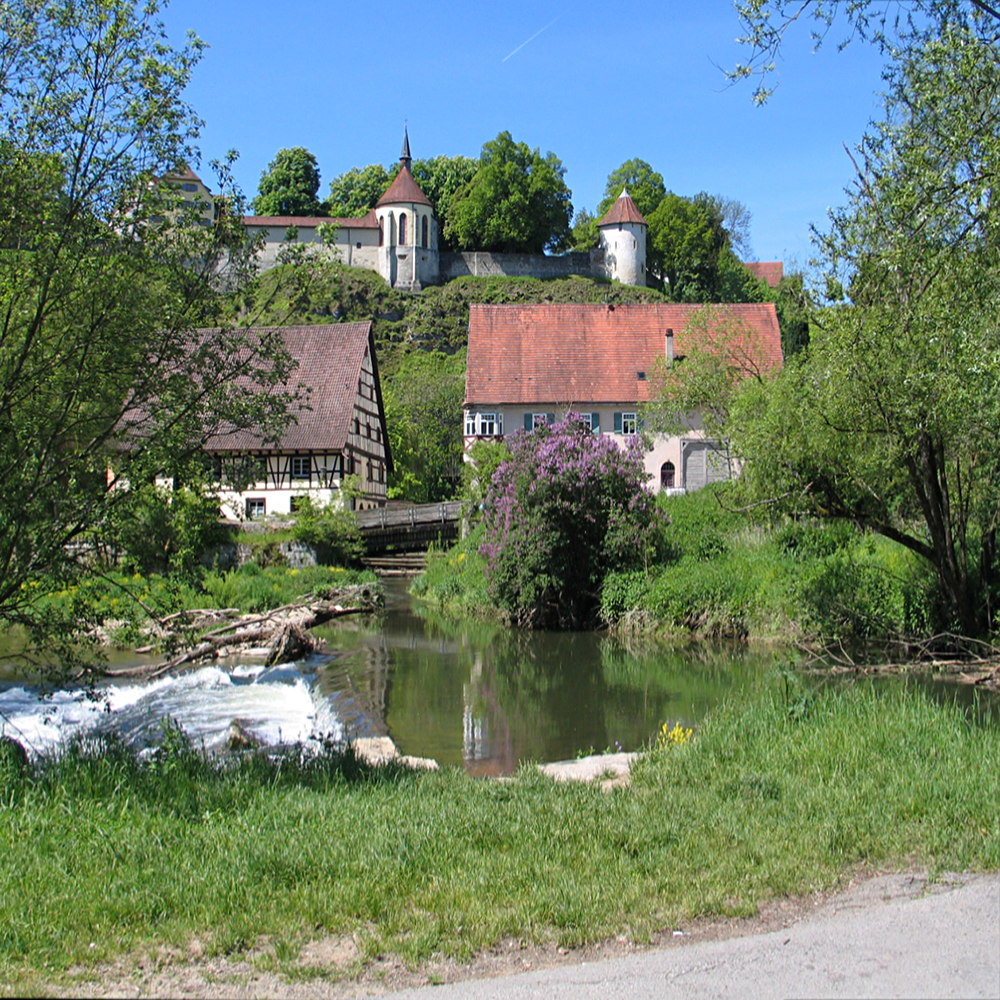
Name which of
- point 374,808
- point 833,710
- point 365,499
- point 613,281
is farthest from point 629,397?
point 613,281

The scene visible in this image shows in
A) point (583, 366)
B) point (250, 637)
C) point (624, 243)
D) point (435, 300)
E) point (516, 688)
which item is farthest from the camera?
point (624, 243)

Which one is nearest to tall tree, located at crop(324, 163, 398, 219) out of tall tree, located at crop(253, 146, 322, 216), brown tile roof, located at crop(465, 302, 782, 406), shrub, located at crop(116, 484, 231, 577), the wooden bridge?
tall tree, located at crop(253, 146, 322, 216)

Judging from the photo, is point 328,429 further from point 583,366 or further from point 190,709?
point 190,709

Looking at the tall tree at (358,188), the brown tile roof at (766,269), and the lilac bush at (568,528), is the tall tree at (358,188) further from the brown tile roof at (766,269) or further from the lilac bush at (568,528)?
the lilac bush at (568,528)

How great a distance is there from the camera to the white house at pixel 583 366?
161 feet

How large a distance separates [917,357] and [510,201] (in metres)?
91.0

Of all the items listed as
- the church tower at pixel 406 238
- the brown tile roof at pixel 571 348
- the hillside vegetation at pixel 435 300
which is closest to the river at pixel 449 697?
the brown tile roof at pixel 571 348

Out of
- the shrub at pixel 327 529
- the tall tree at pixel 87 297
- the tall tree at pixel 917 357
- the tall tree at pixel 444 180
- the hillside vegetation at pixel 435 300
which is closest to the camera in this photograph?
the tall tree at pixel 87 297

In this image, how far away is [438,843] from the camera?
6090mm

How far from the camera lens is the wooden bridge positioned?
3825 cm

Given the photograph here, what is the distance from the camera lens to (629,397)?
164 ft

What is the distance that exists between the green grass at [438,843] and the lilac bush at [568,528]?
15.2m

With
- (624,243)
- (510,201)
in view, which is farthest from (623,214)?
(510,201)

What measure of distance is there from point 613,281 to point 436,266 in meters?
17.3
